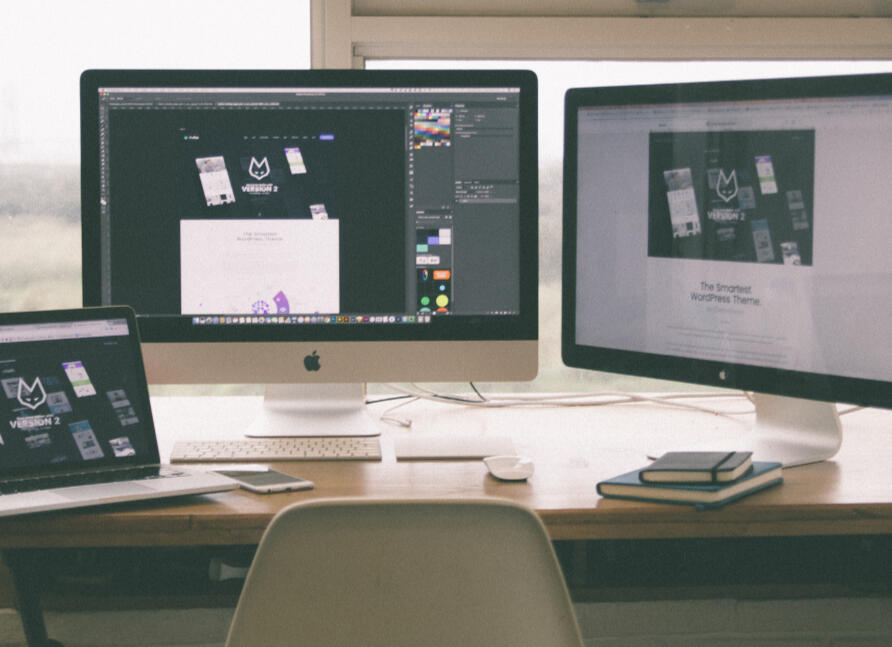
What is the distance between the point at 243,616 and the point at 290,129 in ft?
2.78

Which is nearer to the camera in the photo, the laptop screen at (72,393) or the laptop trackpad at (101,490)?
the laptop trackpad at (101,490)

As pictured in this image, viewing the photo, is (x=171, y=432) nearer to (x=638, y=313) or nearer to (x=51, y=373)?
(x=51, y=373)

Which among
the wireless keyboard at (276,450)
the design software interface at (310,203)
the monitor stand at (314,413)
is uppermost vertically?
the design software interface at (310,203)

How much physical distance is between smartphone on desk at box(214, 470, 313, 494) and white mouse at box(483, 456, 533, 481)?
24 centimetres

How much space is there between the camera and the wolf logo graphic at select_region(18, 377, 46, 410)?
46.6 inches

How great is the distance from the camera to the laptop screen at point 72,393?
1.17 m

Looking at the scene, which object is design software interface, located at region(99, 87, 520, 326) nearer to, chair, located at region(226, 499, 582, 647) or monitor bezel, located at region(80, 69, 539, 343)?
monitor bezel, located at region(80, 69, 539, 343)

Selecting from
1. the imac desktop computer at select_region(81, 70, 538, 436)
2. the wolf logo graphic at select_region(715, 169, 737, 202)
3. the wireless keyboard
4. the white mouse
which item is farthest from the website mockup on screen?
the wireless keyboard

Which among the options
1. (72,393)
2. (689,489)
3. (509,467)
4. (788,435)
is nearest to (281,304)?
(72,393)

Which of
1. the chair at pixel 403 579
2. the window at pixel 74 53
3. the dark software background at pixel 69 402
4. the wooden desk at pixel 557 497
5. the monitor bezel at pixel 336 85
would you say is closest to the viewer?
the chair at pixel 403 579

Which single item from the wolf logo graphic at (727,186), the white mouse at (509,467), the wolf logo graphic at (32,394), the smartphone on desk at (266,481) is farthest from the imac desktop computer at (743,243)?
the wolf logo graphic at (32,394)

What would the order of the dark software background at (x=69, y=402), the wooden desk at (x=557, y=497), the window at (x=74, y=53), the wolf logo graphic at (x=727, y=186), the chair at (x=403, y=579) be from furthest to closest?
the window at (x=74, y=53), the wolf logo graphic at (x=727, y=186), the dark software background at (x=69, y=402), the wooden desk at (x=557, y=497), the chair at (x=403, y=579)

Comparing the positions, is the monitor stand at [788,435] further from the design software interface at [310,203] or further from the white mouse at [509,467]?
the design software interface at [310,203]

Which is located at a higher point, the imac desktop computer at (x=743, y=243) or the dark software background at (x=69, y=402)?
the imac desktop computer at (x=743, y=243)
